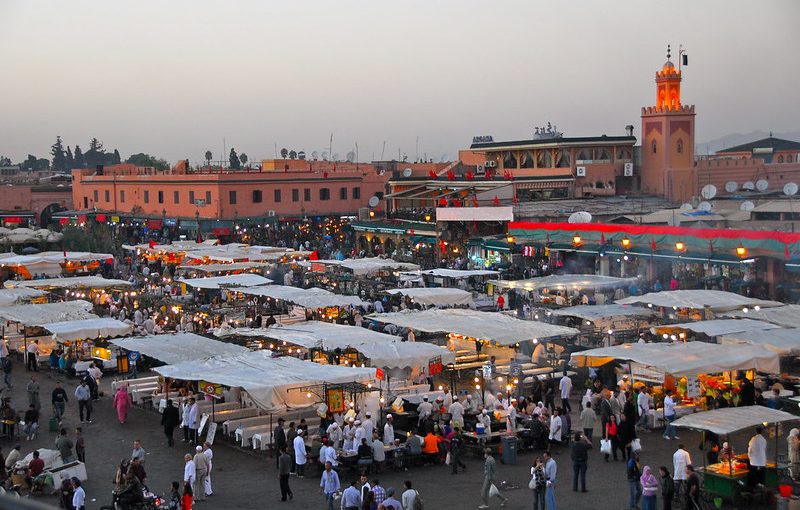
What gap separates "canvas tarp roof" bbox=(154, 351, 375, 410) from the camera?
15617 millimetres

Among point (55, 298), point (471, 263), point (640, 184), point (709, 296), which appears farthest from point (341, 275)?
point (640, 184)

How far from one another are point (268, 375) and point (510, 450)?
418 cm

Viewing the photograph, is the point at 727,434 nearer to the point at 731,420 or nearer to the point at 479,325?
the point at 731,420

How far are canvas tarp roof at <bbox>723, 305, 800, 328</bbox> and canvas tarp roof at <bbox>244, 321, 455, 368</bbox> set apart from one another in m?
7.28

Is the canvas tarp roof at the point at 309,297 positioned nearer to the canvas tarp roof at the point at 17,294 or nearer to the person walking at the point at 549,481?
the canvas tarp roof at the point at 17,294

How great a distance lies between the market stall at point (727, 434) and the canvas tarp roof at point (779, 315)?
8.21 meters

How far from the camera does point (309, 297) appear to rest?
26.3 meters

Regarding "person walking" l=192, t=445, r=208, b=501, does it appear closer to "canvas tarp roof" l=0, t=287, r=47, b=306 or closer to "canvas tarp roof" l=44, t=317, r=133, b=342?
"canvas tarp roof" l=44, t=317, r=133, b=342

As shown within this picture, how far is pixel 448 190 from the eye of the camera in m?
51.5

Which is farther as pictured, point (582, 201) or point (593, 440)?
point (582, 201)

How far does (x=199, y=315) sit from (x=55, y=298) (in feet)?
20.2

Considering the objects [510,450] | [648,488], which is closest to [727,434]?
[648,488]

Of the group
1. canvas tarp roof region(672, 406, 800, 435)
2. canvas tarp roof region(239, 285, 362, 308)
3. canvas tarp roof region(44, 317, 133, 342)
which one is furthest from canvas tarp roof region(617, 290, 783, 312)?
canvas tarp roof region(44, 317, 133, 342)

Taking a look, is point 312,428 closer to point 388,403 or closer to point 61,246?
point 388,403
